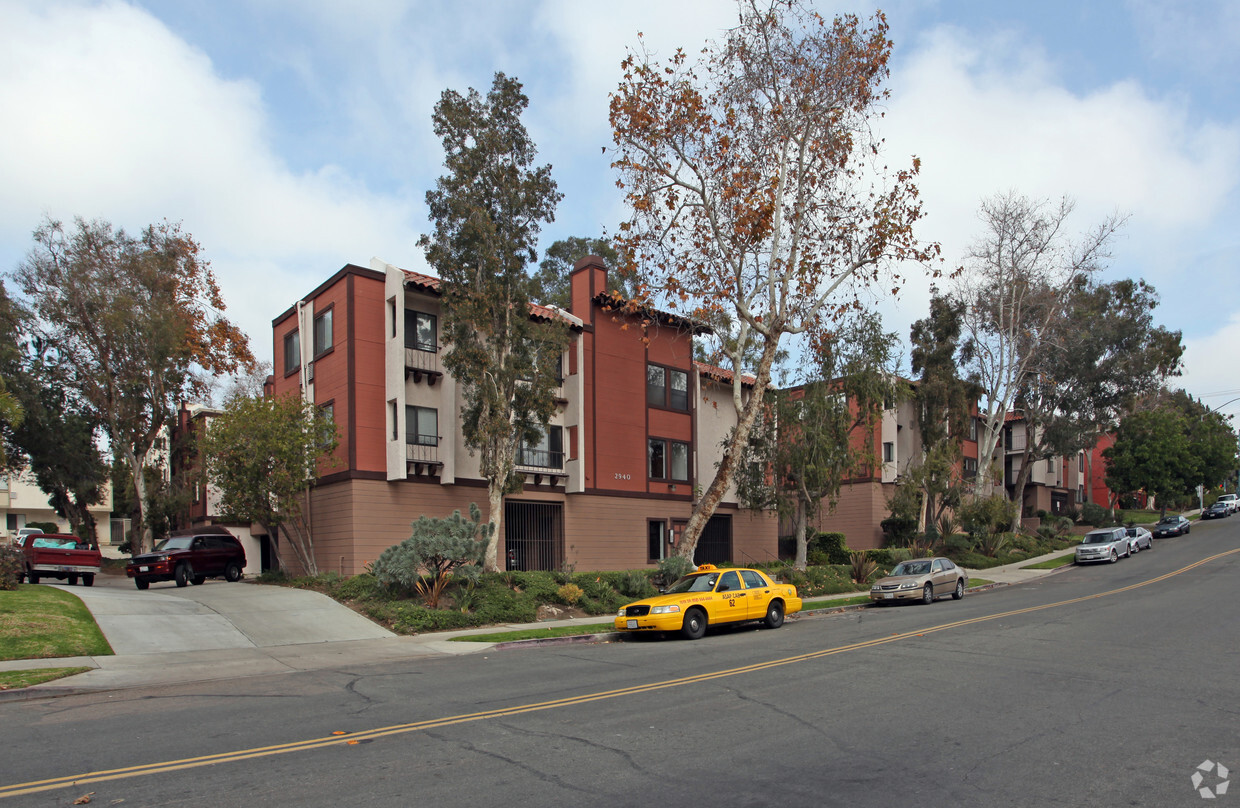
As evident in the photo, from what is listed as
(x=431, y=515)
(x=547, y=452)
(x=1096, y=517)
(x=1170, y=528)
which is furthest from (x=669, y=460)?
(x=1096, y=517)

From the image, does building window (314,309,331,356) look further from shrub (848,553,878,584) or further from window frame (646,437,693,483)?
shrub (848,553,878,584)

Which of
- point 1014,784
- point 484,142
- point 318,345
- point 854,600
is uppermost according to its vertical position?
point 484,142

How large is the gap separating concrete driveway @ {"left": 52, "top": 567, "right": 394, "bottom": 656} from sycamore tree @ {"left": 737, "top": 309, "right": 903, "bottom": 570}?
15.7 meters

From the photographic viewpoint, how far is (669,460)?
3281cm

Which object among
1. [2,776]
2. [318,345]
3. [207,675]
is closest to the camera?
[2,776]

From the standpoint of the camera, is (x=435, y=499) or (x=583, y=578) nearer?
(x=583, y=578)

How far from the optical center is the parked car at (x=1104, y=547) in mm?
38250

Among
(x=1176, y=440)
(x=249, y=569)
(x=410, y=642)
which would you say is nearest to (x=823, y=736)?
(x=410, y=642)

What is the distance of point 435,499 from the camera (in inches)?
1022

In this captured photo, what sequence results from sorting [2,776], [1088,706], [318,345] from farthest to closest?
[318,345] < [1088,706] < [2,776]

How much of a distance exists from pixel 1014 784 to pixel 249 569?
100 ft

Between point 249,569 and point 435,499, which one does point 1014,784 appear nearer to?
point 435,499

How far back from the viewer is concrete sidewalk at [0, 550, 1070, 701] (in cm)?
1274

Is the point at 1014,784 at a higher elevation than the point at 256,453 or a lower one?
lower
